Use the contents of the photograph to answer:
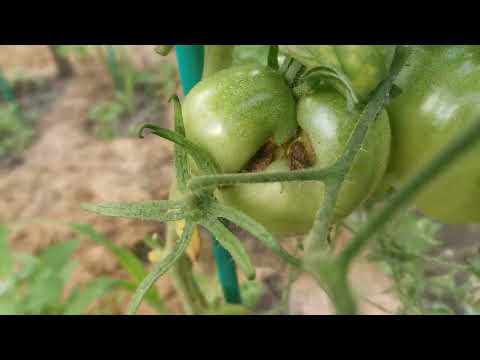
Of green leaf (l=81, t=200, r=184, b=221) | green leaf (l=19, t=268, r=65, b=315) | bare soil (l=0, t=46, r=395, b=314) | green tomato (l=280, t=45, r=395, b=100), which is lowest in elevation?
green leaf (l=81, t=200, r=184, b=221)

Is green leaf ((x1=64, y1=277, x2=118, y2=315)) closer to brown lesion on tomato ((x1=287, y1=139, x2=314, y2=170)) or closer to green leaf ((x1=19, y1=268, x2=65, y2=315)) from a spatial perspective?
green leaf ((x1=19, y1=268, x2=65, y2=315))

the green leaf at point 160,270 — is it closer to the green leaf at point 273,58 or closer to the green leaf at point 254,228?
the green leaf at point 254,228

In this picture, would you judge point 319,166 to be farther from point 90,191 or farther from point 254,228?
point 90,191

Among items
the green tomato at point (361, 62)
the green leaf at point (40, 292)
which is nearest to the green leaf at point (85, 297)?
the green leaf at point (40, 292)

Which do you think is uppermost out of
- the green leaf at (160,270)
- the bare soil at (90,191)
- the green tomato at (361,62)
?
the bare soil at (90,191)

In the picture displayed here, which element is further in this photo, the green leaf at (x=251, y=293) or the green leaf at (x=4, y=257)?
the green leaf at (x=251, y=293)

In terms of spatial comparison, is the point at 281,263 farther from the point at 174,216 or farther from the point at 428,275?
the point at 174,216

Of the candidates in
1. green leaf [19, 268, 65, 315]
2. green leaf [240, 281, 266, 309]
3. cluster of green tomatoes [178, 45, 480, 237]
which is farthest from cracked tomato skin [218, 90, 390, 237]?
green leaf [240, 281, 266, 309]
